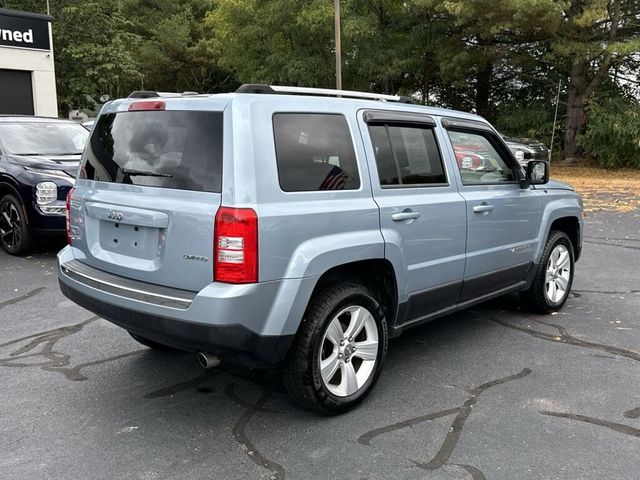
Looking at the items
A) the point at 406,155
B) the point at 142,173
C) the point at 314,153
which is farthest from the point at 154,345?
the point at 406,155

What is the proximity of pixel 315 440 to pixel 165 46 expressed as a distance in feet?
129

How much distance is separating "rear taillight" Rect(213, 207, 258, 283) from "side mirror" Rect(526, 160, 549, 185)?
287cm

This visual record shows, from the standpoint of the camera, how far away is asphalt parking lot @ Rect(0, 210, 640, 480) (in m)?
3.03

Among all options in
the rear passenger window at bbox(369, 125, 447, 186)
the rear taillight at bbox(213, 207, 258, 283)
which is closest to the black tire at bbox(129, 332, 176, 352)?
the rear taillight at bbox(213, 207, 258, 283)

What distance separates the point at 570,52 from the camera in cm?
1962

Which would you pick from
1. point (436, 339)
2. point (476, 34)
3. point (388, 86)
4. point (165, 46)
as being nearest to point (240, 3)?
point (388, 86)

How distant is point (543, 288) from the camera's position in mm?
5379

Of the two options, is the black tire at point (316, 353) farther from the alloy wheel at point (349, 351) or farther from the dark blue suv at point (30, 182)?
the dark blue suv at point (30, 182)

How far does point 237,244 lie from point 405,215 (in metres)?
1.25

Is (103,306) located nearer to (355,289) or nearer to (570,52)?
(355,289)

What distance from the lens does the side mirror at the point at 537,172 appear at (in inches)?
197

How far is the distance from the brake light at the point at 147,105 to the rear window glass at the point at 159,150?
0.10ft

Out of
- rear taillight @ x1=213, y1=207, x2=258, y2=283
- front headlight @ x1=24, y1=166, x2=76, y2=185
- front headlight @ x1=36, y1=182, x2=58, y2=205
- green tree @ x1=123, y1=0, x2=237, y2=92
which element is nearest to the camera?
rear taillight @ x1=213, y1=207, x2=258, y2=283

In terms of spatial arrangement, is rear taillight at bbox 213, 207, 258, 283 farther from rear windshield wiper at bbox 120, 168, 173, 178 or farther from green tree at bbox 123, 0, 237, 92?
green tree at bbox 123, 0, 237, 92
